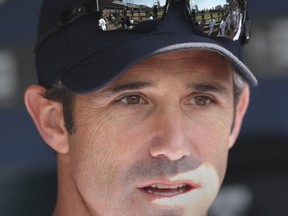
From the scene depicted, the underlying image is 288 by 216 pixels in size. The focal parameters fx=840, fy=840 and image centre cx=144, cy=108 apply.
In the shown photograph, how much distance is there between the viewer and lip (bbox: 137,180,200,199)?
231 centimetres

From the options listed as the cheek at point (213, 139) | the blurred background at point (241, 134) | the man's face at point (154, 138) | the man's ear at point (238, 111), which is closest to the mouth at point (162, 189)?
the man's face at point (154, 138)

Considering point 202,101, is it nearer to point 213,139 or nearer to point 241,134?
point 213,139

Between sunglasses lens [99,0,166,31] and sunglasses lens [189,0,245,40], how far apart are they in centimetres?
11

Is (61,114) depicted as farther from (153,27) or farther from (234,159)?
(234,159)

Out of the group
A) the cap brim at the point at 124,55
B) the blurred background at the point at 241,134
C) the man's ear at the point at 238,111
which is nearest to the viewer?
the cap brim at the point at 124,55

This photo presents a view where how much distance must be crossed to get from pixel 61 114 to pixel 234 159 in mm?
1454

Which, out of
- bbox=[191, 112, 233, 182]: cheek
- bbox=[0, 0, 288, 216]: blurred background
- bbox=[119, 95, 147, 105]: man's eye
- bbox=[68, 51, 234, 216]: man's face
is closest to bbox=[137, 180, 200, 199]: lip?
bbox=[68, 51, 234, 216]: man's face

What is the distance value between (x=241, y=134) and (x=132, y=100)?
1.52m

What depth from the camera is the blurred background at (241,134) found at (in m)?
Result: 3.62

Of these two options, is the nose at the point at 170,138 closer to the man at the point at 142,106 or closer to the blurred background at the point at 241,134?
the man at the point at 142,106

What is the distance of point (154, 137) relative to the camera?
229 centimetres

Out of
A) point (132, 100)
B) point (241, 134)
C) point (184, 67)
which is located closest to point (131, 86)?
point (132, 100)

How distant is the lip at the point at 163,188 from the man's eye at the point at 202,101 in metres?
0.23

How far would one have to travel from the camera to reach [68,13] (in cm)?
237
